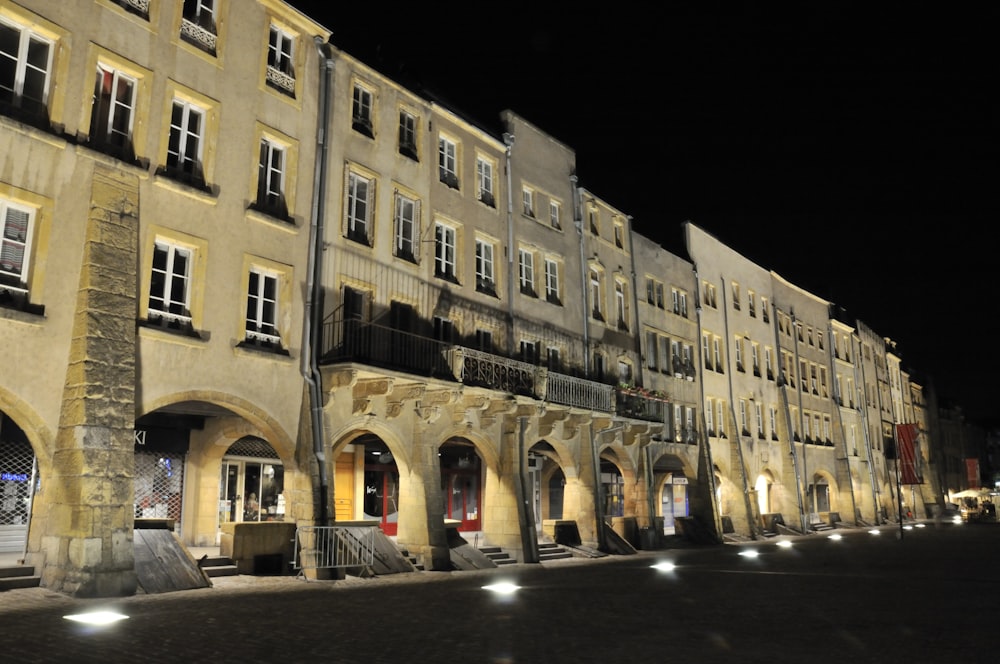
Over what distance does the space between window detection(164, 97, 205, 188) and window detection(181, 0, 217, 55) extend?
1.53 meters

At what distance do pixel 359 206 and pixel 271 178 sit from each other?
297 cm

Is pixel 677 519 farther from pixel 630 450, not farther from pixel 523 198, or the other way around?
pixel 523 198

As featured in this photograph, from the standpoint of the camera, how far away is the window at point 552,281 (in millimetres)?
29422

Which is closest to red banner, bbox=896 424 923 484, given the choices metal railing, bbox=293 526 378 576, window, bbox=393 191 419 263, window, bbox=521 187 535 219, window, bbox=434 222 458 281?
window, bbox=521 187 535 219

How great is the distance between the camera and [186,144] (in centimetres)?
1772

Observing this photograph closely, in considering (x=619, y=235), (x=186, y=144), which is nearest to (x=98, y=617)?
(x=186, y=144)

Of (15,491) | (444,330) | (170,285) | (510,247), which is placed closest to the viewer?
(170,285)

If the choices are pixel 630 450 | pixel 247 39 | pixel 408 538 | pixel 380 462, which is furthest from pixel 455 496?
pixel 247 39

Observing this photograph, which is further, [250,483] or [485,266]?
[485,266]

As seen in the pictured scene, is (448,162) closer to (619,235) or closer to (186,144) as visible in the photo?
(186,144)

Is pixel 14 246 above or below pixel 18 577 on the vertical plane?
above

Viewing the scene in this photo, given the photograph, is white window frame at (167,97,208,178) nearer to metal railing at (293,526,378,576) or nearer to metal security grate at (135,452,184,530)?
metal security grate at (135,452,184,530)

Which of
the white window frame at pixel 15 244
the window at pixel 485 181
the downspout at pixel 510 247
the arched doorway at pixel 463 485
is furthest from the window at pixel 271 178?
the arched doorway at pixel 463 485

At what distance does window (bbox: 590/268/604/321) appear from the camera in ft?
105
